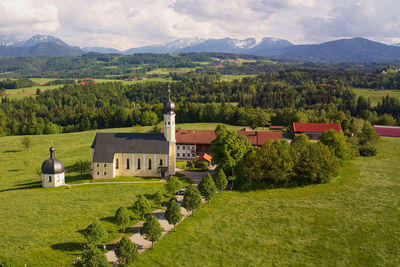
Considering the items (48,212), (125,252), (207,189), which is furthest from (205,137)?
(125,252)

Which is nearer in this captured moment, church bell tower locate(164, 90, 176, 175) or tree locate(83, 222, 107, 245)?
tree locate(83, 222, 107, 245)

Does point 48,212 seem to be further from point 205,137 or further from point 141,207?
point 205,137

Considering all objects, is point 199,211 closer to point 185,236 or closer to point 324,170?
point 185,236

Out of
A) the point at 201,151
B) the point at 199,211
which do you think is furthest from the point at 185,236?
the point at 201,151

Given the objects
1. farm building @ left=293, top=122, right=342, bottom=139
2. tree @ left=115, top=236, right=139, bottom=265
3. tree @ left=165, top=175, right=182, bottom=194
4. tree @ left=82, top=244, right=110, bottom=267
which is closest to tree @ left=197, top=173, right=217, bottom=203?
tree @ left=165, top=175, right=182, bottom=194

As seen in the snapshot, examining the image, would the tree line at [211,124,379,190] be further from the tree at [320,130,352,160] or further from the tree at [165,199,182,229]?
the tree at [165,199,182,229]

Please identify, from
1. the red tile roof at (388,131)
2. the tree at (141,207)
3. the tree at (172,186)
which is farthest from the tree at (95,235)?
the red tile roof at (388,131)
